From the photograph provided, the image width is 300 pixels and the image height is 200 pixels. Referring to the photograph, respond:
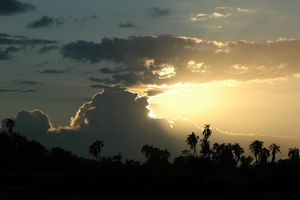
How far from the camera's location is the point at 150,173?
77438 millimetres

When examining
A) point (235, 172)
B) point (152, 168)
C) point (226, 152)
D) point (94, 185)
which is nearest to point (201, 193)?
point (94, 185)

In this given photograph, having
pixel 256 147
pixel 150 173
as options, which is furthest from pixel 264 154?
pixel 150 173

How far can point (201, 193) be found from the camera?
57.0m

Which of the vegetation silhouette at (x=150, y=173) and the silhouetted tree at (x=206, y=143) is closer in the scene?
the vegetation silhouette at (x=150, y=173)

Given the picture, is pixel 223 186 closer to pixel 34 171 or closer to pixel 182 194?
pixel 182 194

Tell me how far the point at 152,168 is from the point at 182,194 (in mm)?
44537

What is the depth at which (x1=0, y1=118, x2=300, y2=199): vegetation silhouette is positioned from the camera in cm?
5712

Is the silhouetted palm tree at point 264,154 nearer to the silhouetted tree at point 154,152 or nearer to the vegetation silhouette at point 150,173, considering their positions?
the vegetation silhouette at point 150,173

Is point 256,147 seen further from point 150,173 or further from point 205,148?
point 150,173

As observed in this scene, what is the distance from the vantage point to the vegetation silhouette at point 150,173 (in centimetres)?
5712

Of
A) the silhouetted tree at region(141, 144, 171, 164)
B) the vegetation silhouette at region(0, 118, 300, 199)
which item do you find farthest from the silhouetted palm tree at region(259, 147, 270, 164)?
the silhouetted tree at region(141, 144, 171, 164)

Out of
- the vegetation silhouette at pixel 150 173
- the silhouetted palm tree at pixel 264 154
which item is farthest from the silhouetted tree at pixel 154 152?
the silhouetted palm tree at pixel 264 154

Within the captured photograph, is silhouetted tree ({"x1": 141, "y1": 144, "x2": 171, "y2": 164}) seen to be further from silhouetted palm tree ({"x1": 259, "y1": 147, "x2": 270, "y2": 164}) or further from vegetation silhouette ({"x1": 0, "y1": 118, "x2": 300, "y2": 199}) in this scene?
silhouetted palm tree ({"x1": 259, "y1": 147, "x2": 270, "y2": 164})

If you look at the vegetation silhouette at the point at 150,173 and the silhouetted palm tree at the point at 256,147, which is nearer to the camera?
the vegetation silhouette at the point at 150,173
